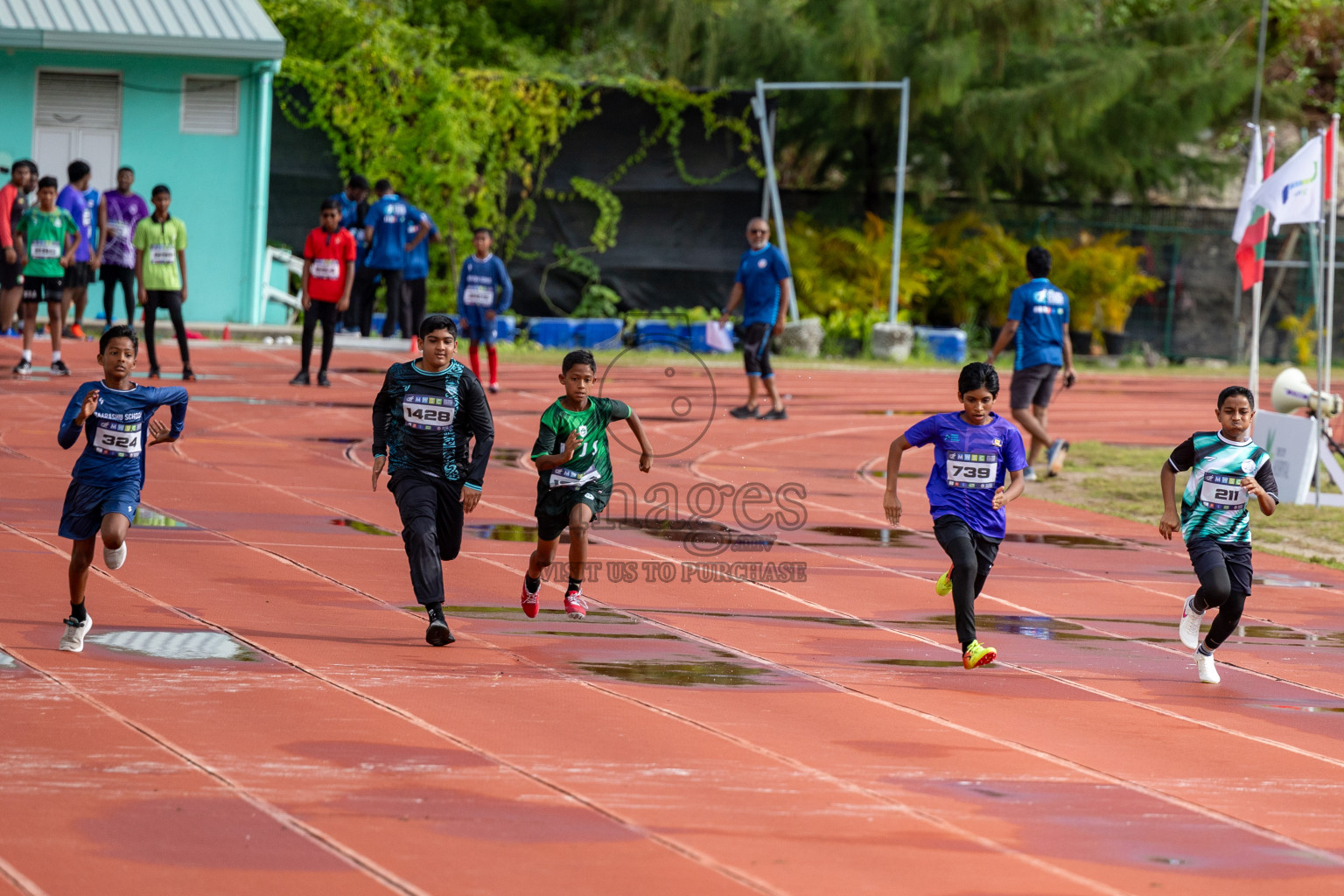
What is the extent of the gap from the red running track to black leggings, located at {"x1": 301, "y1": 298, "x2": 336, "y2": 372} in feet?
15.1

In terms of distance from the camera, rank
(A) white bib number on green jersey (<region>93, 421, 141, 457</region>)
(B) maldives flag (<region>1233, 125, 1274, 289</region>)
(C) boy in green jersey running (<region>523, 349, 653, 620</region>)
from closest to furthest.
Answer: (A) white bib number on green jersey (<region>93, 421, 141, 457</region>)
(C) boy in green jersey running (<region>523, 349, 653, 620</region>)
(B) maldives flag (<region>1233, 125, 1274, 289</region>)

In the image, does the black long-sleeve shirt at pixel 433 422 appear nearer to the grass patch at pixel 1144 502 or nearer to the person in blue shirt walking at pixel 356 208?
the grass patch at pixel 1144 502

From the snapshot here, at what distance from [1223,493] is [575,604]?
3.18 m

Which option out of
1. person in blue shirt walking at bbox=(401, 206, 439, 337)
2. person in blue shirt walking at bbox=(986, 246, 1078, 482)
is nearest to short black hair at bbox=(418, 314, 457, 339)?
person in blue shirt walking at bbox=(986, 246, 1078, 482)

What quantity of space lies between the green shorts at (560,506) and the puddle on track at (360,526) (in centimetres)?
254

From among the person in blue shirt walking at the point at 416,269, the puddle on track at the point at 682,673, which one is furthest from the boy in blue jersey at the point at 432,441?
the person in blue shirt walking at the point at 416,269

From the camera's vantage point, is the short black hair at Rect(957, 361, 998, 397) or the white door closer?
the short black hair at Rect(957, 361, 998, 397)

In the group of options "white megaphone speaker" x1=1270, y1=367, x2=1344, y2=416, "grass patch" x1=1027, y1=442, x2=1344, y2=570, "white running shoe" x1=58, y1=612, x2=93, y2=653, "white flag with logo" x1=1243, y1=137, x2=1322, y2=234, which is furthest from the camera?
"white megaphone speaker" x1=1270, y1=367, x2=1344, y2=416

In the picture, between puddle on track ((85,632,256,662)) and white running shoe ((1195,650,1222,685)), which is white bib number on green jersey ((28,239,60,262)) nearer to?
puddle on track ((85,632,256,662))

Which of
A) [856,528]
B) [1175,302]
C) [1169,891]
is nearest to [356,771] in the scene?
[1169,891]

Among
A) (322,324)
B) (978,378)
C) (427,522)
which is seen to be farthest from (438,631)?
(322,324)

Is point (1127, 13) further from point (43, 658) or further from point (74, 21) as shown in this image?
point (43, 658)

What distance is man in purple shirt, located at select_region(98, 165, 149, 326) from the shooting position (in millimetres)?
16906

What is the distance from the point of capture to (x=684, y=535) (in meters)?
10.9
